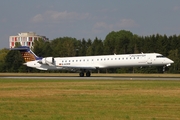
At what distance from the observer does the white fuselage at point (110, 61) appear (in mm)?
53438

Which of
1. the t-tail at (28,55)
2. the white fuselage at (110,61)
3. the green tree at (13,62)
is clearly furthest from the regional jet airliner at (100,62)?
the green tree at (13,62)

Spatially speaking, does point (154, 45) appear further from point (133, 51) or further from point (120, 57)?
point (120, 57)

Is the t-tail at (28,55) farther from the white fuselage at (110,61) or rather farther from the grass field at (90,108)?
the grass field at (90,108)

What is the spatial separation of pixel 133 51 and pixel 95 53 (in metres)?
8.98

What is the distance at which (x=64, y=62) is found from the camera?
57375mm

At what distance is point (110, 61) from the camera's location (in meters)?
54.4

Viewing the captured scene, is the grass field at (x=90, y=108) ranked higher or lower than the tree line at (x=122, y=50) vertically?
lower

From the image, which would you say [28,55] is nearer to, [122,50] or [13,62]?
[13,62]

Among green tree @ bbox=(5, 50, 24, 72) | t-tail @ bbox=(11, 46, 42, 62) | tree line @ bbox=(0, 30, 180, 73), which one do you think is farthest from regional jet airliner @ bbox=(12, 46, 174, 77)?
green tree @ bbox=(5, 50, 24, 72)

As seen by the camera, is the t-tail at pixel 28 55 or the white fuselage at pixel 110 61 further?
the t-tail at pixel 28 55

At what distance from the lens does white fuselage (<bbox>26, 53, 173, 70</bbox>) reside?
53438mm

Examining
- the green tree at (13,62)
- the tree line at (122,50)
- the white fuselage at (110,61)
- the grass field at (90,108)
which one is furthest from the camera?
the green tree at (13,62)

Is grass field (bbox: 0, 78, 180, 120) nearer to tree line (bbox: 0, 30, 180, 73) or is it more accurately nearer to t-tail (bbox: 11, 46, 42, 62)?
t-tail (bbox: 11, 46, 42, 62)

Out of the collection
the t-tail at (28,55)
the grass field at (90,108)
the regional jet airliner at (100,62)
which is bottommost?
the grass field at (90,108)
